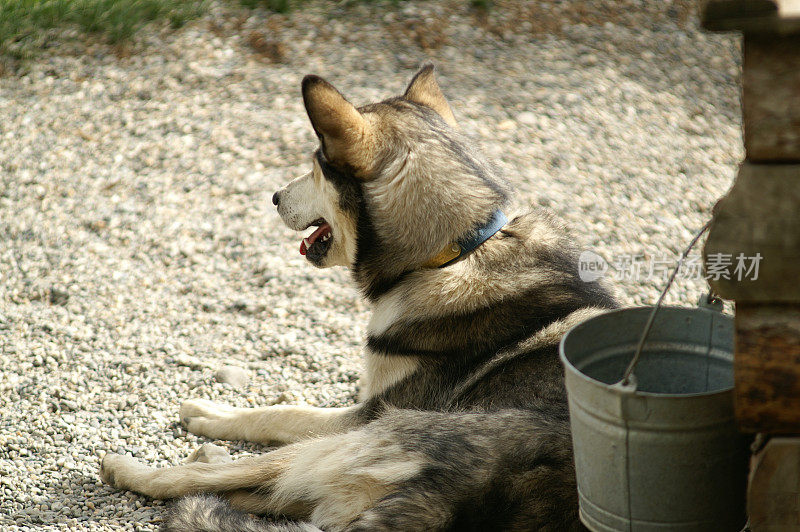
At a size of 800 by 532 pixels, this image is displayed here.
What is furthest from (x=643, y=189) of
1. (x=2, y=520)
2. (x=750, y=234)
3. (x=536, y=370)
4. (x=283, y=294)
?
(x=2, y=520)

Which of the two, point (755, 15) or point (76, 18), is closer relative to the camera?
point (755, 15)

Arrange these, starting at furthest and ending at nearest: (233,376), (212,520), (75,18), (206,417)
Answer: (75,18) < (233,376) < (206,417) < (212,520)

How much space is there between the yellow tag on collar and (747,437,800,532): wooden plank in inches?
51.0

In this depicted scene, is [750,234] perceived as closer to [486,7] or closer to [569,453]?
[569,453]

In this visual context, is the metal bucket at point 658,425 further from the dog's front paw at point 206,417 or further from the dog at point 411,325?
the dog's front paw at point 206,417

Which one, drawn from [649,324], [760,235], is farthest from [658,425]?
[760,235]

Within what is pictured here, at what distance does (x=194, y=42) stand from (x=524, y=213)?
4.70m

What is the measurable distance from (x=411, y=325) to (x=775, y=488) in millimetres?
1418

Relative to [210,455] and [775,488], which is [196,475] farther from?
[775,488]

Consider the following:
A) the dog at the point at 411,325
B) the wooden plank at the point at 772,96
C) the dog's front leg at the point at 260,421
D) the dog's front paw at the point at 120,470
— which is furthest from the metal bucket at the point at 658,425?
the dog's front paw at the point at 120,470

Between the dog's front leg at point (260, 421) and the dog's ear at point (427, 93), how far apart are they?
1382 millimetres

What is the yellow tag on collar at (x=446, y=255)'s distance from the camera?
304 cm

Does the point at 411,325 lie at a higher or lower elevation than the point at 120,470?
higher

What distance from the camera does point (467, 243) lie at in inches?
120
